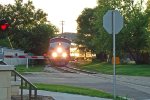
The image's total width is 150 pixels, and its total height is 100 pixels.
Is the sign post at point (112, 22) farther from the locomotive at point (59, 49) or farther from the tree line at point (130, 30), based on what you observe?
the tree line at point (130, 30)

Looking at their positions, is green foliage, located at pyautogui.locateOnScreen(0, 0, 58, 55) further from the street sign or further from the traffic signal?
the traffic signal

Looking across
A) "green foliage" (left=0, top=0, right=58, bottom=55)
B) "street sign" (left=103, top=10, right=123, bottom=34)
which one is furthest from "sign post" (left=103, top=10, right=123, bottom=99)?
"green foliage" (left=0, top=0, right=58, bottom=55)

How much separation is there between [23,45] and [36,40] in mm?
2087

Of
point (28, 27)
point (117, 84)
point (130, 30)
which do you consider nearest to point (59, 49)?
point (130, 30)

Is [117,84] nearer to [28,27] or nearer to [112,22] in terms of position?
[112,22]

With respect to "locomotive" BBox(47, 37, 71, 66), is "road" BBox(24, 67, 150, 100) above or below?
below

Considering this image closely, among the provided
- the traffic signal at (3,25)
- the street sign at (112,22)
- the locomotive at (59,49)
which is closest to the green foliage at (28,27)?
the locomotive at (59,49)

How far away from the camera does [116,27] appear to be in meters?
16.2

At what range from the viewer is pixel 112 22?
16.2m

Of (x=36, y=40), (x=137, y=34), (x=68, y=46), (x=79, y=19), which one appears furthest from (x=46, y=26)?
(x=79, y=19)

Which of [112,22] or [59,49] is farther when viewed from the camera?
[59,49]

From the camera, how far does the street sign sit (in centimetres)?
1614

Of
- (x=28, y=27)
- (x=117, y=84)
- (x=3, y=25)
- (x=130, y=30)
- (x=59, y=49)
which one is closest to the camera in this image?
(x=3, y=25)

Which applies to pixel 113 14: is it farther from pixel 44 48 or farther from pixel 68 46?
pixel 44 48
